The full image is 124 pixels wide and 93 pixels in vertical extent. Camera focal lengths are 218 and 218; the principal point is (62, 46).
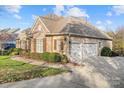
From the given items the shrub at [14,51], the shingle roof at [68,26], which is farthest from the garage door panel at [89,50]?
the shrub at [14,51]

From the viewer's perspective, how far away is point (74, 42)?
77.2 ft

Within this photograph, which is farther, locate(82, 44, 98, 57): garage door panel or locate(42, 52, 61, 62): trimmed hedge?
locate(82, 44, 98, 57): garage door panel

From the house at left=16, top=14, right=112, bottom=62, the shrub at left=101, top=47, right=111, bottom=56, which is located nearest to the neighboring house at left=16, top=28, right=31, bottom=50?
the house at left=16, top=14, right=112, bottom=62

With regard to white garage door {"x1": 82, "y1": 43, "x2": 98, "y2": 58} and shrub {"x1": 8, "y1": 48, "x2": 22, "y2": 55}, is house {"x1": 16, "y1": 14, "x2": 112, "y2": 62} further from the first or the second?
shrub {"x1": 8, "y1": 48, "x2": 22, "y2": 55}

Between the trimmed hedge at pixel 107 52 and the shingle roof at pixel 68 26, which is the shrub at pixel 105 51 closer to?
the trimmed hedge at pixel 107 52

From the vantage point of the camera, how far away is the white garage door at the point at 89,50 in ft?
80.5

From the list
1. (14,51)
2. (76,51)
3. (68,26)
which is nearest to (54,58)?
(76,51)

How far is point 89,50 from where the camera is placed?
25844 millimetres

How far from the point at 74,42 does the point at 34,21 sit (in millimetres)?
5653

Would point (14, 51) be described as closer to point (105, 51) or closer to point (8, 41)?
point (8, 41)

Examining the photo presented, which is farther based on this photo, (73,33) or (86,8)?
(86,8)

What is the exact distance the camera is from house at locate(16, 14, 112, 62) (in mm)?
22922
